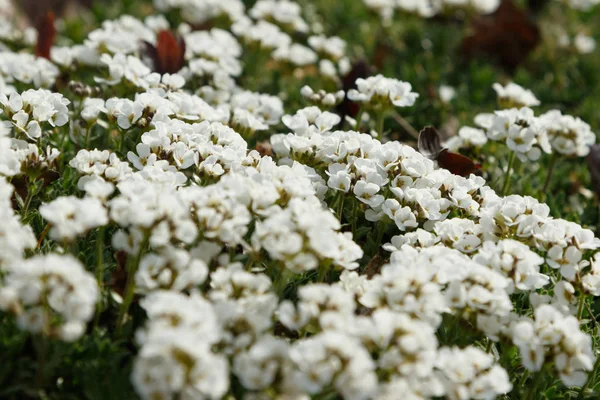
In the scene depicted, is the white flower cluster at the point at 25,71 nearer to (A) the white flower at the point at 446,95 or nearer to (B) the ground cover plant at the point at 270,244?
(B) the ground cover plant at the point at 270,244

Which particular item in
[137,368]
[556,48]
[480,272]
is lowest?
[556,48]

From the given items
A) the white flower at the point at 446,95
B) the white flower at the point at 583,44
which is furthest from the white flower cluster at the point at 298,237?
the white flower at the point at 583,44

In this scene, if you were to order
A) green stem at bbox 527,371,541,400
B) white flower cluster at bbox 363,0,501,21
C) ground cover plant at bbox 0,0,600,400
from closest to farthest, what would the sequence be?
ground cover plant at bbox 0,0,600,400 < green stem at bbox 527,371,541,400 < white flower cluster at bbox 363,0,501,21

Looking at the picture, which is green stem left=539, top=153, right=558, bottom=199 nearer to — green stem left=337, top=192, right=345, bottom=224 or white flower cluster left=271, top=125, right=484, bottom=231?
white flower cluster left=271, top=125, right=484, bottom=231

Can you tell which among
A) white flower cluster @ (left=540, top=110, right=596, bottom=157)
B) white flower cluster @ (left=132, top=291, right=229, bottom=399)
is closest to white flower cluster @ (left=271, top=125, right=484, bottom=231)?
white flower cluster @ (left=540, top=110, right=596, bottom=157)

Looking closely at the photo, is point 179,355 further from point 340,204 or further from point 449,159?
point 449,159

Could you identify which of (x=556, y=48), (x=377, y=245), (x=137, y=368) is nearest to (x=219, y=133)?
(x=377, y=245)

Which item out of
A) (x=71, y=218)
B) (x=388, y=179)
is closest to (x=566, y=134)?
(x=388, y=179)

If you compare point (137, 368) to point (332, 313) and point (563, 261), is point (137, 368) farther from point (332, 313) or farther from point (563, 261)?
point (563, 261)
